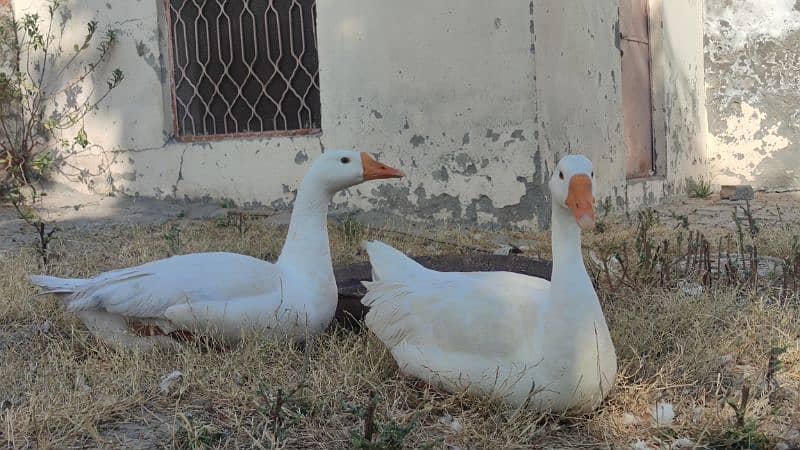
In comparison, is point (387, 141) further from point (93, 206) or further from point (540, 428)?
point (540, 428)

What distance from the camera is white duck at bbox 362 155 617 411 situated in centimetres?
184

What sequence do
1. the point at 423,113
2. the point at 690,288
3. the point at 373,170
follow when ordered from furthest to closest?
the point at 423,113
the point at 690,288
the point at 373,170

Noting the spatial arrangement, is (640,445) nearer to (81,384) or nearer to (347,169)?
(347,169)

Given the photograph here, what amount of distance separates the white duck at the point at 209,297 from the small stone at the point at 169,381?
0.75 ft

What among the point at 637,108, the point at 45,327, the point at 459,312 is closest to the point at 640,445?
the point at 459,312

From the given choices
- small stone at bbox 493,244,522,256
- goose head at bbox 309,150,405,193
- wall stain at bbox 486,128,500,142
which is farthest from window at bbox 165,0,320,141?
goose head at bbox 309,150,405,193

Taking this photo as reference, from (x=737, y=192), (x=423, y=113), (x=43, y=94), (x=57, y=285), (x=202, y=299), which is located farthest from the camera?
(x=737, y=192)

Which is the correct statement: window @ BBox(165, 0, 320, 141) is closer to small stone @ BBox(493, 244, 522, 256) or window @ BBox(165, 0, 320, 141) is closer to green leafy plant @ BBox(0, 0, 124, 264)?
green leafy plant @ BBox(0, 0, 124, 264)

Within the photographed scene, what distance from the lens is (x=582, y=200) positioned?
182 cm

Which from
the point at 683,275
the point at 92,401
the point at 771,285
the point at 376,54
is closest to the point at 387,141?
the point at 376,54

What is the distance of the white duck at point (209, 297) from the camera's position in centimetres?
233

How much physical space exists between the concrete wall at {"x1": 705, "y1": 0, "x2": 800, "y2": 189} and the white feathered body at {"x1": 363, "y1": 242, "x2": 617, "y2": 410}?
288 inches

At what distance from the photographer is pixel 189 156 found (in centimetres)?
571

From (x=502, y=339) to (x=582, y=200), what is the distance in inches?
15.9
